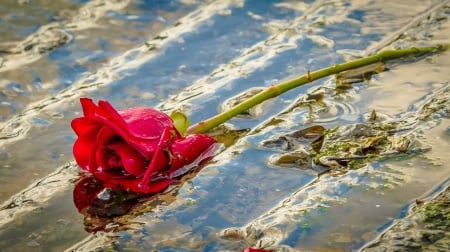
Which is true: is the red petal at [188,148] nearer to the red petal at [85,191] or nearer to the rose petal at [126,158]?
the rose petal at [126,158]

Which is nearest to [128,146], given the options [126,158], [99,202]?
[126,158]

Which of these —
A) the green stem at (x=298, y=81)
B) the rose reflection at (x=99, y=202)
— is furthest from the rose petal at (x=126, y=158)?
the green stem at (x=298, y=81)

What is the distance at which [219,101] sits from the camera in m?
2.55

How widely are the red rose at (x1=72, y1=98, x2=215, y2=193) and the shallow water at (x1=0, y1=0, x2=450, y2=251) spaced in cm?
7

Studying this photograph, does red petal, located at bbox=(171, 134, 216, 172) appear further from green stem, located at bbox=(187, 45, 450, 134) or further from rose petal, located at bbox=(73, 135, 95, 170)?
rose petal, located at bbox=(73, 135, 95, 170)

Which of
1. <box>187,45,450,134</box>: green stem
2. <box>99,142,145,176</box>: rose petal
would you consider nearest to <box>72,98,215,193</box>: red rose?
<box>99,142,145,176</box>: rose petal

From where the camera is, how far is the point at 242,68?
2791 millimetres

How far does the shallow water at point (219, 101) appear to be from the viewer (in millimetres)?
1821

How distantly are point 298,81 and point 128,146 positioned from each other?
2.20 ft

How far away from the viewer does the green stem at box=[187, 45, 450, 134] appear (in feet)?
6.91

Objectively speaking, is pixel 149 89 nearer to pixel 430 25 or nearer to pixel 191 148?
pixel 191 148

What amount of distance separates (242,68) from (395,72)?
50 centimetres

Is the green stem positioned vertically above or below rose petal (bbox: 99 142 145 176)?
below

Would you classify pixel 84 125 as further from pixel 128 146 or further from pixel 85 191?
pixel 85 191
